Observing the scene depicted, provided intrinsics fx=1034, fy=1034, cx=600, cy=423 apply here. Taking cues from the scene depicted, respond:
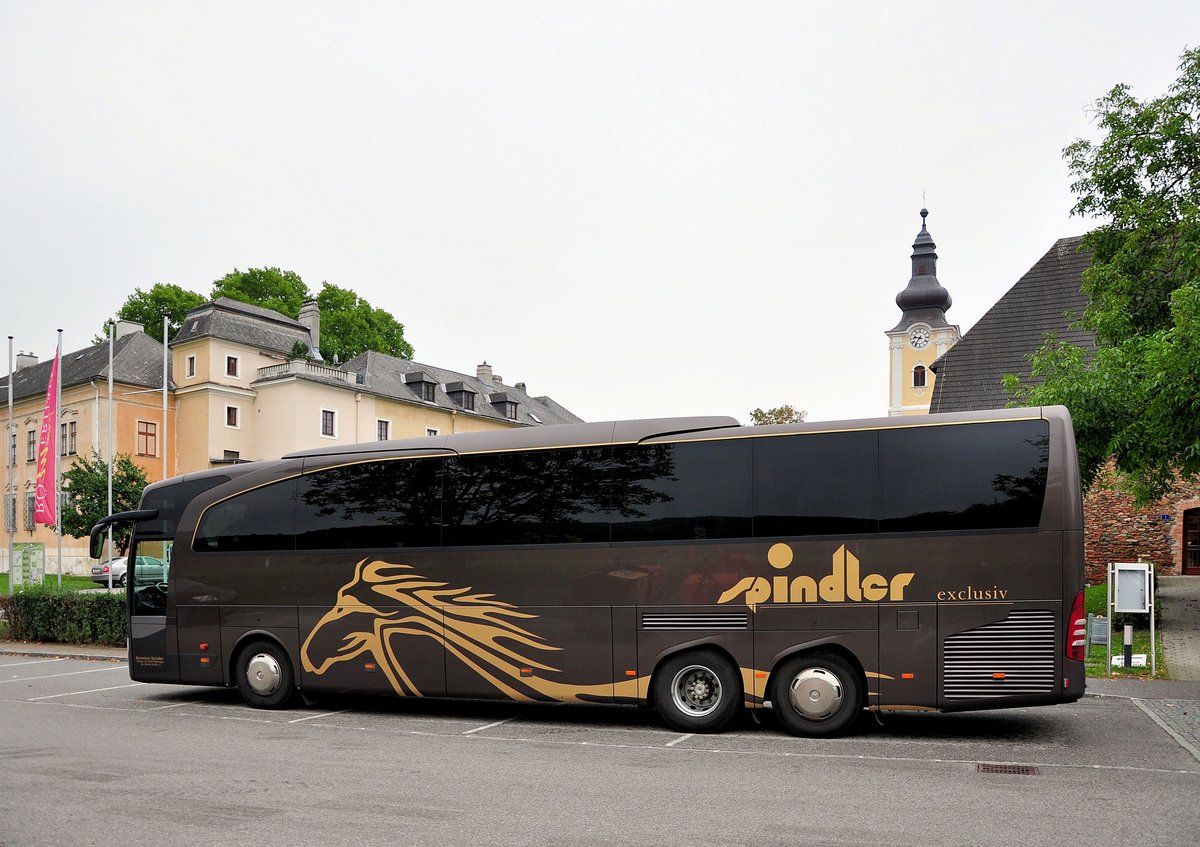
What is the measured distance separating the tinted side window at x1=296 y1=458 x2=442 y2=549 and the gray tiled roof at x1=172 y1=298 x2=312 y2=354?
44652mm

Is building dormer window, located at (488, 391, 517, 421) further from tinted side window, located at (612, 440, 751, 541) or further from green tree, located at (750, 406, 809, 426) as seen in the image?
tinted side window, located at (612, 440, 751, 541)

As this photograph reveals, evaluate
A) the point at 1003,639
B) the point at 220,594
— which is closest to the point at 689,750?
the point at 1003,639

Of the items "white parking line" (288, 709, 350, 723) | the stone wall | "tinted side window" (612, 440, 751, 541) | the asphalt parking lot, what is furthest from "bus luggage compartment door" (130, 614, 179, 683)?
the stone wall

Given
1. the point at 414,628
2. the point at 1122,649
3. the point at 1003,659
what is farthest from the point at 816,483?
the point at 1122,649

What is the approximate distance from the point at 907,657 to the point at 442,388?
58.4 meters

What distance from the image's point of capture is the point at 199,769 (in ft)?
30.7

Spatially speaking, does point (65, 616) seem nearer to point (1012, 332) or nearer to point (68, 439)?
point (1012, 332)

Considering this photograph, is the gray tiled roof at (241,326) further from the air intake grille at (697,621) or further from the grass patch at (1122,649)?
the air intake grille at (697,621)

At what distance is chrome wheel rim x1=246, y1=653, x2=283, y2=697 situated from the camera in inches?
542

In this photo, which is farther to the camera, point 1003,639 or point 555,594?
point 555,594

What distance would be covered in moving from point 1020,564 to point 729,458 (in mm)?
3155

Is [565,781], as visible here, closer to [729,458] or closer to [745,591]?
[745,591]

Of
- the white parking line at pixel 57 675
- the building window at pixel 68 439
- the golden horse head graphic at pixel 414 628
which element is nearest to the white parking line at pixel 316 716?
the golden horse head graphic at pixel 414 628

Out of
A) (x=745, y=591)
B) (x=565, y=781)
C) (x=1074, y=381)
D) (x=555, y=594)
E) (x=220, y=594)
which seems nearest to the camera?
(x=565, y=781)
